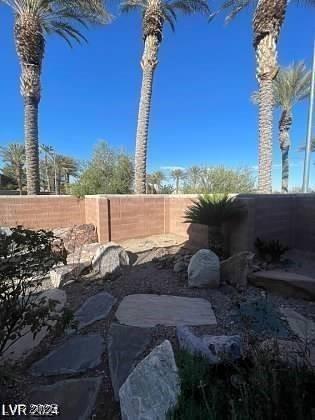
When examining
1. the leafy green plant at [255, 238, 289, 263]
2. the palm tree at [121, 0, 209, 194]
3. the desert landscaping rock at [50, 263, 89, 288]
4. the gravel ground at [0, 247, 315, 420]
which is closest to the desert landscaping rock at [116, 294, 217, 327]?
the gravel ground at [0, 247, 315, 420]

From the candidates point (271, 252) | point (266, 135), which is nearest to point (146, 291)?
point (271, 252)

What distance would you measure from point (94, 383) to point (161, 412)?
781mm

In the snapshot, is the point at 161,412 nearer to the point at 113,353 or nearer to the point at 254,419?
the point at 254,419

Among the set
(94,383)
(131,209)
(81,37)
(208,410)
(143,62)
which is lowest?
(94,383)

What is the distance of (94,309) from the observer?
139 inches

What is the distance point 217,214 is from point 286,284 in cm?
223

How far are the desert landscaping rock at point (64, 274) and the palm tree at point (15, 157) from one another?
25.0 metres

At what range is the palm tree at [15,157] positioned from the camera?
2807 cm

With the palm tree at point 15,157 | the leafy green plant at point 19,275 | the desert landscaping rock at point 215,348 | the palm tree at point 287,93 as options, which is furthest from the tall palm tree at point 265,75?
the palm tree at point 15,157

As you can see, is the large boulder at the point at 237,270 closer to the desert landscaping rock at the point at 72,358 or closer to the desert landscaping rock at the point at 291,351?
the desert landscaping rock at the point at 291,351

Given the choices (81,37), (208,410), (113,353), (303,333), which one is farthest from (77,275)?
(81,37)

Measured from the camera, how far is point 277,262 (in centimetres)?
609

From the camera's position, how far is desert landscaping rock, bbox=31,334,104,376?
2.47m

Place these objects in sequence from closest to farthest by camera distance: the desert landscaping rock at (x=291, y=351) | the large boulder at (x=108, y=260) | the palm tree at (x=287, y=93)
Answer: the desert landscaping rock at (x=291, y=351) < the large boulder at (x=108, y=260) < the palm tree at (x=287, y=93)
